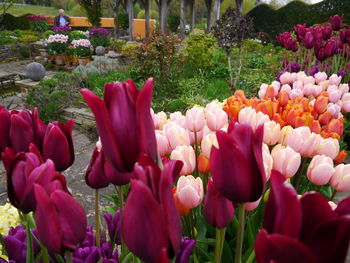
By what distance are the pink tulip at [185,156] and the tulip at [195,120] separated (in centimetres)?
20

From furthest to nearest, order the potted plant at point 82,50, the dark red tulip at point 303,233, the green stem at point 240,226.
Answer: the potted plant at point 82,50, the green stem at point 240,226, the dark red tulip at point 303,233

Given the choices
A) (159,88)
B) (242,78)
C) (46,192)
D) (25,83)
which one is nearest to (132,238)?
(46,192)

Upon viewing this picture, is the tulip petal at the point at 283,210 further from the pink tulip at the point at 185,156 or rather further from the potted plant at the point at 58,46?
the potted plant at the point at 58,46

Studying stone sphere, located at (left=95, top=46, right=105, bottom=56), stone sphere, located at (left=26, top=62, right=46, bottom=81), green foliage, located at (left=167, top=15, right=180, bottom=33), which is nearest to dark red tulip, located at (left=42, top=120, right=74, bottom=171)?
stone sphere, located at (left=26, top=62, right=46, bottom=81)

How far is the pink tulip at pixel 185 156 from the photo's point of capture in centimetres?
98

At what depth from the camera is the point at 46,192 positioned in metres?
0.56

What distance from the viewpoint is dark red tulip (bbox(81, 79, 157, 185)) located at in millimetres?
567

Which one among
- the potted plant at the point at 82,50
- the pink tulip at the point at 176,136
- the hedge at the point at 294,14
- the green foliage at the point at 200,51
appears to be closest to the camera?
the pink tulip at the point at 176,136

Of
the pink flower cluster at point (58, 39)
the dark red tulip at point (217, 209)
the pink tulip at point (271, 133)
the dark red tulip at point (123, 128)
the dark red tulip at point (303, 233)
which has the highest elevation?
the pink flower cluster at point (58, 39)

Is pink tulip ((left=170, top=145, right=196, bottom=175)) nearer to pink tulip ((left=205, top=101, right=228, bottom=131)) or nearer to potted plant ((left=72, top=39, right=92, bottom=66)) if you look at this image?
pink tulip ((left=205, top=101, right=228, bottom=131))

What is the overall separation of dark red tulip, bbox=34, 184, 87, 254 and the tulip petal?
0.32 meters

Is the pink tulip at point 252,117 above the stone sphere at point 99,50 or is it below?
below

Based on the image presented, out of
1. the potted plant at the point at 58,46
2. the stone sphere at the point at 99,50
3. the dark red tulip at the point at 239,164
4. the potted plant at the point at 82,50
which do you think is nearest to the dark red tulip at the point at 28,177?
the dark red tulip at the point at 239,164

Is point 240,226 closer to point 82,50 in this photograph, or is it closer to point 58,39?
point 82,50
